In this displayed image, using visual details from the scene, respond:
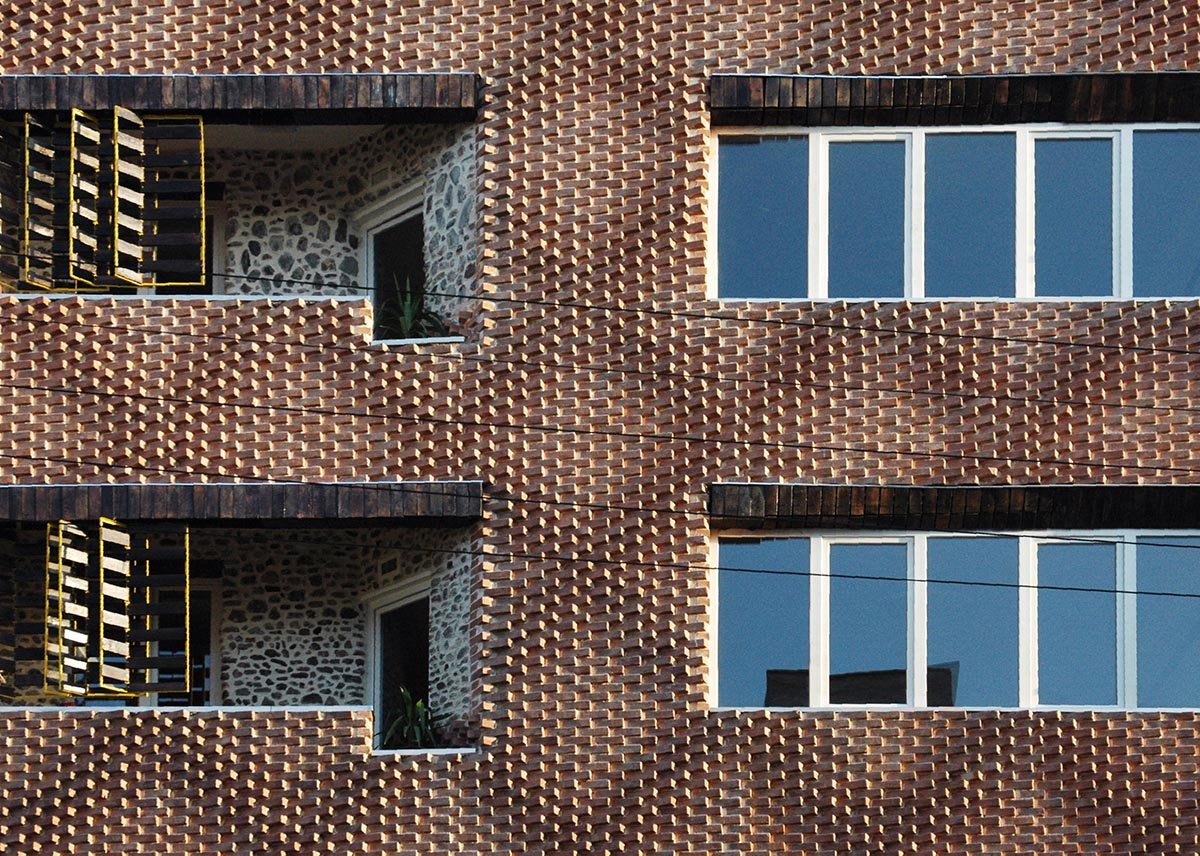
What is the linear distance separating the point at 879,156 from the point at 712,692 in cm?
551

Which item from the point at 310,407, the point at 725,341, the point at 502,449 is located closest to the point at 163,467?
the point at 310,407

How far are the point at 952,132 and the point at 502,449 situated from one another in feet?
17.6

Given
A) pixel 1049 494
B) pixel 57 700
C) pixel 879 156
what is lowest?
pixel 57 700

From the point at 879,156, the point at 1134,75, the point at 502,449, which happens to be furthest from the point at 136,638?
the point at 1134,75

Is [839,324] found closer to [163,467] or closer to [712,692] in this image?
[712,692]

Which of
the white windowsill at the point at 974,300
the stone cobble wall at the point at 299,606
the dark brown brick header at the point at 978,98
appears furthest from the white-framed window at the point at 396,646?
the dark brown brick header at the point at 978,98

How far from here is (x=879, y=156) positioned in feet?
92.3

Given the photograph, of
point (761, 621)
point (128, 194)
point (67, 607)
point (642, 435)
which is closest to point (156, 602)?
point (67, 607)

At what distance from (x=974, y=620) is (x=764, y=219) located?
4.43 m

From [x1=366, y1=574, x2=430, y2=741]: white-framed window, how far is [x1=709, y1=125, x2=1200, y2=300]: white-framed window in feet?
14.1

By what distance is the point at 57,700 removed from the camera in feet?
92.0

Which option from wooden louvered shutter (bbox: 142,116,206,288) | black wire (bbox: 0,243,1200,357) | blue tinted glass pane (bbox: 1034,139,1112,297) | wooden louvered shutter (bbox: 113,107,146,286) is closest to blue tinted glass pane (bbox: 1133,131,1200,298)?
blue tinted glass pane (bbox: 1034,139,1112,297)

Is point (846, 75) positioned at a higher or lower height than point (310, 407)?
higher

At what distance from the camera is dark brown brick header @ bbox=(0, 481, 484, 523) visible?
2738 centimetres
